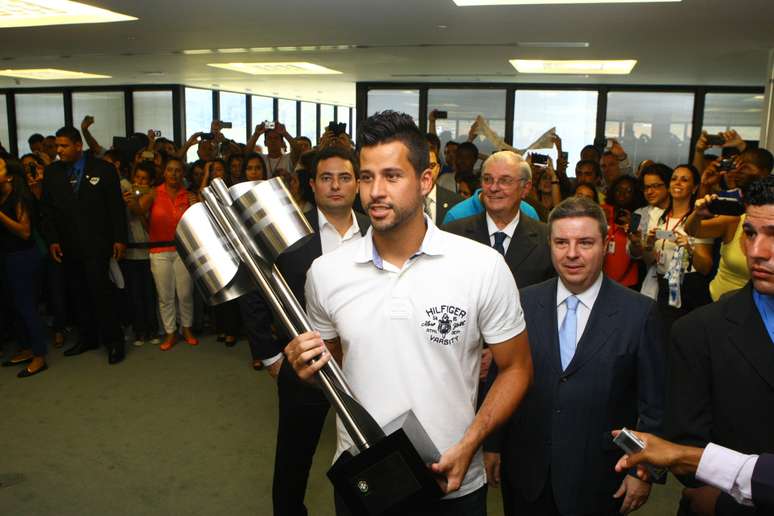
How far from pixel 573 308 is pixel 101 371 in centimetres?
393

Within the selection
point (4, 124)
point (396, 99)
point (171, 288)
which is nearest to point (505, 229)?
point (171, 288)

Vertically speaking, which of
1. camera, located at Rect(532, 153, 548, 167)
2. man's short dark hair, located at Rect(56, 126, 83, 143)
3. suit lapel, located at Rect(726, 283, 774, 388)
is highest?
man's short dark hair, located at Rect(56, 126, 83, 143)

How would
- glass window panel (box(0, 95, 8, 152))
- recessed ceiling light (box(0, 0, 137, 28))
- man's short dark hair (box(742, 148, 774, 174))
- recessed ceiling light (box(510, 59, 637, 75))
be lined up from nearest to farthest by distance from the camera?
man's short dark hair (box(742, 148, 774, 174)) → recessed ceiling light (box(0, 0, 137, 28)) → recessed ceiling light (box(510, 59, 637, 75)) → glass window panel (box(0, 95, 8, 152))

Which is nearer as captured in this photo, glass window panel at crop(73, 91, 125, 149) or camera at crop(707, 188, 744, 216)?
camera at crop(707, 188, 744, 216)

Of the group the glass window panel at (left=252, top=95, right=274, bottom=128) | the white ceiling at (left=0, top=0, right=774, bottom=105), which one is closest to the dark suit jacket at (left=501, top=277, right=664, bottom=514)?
the white ceiling at (left=0, top=0, right=774, bottom=105)

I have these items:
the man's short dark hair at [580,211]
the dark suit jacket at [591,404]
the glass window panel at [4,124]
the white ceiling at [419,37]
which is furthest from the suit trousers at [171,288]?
the glass window panel at [4,124]

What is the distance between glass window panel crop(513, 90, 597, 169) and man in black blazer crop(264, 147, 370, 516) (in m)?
8.92

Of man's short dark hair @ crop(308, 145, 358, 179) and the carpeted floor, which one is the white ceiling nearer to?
man's short dark hair @ crop(308, 145, 358, 179)

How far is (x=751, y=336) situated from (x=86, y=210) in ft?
14.8

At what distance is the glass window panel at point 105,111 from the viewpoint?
13414 mm

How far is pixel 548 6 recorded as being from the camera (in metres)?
5.00

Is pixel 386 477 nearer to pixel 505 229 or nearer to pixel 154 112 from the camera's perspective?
pixel 505 229

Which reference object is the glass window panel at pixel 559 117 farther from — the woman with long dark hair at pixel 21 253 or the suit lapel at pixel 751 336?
the suit lapel at pixel 751 336

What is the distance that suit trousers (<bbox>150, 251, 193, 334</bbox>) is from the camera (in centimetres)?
518
